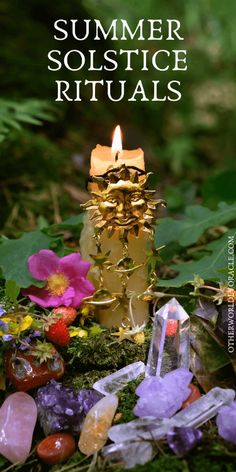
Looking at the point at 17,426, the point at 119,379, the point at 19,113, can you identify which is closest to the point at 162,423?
the point at 119,379

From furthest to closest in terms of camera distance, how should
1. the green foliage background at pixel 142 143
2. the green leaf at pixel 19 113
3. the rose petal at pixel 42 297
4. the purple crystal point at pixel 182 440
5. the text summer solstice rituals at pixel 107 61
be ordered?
the text summer solstice rituals at pixel 107 61 < the green leaf at pixel 19 113 < the green foliage background at pixel 142 143 < the rose petal at pixel 42 297 < the purple crystal point at pixel 182 440

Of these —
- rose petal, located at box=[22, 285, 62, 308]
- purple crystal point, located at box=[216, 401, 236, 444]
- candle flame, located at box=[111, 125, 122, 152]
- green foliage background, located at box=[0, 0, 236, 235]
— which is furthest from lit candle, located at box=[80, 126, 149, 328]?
green foliage background, located at box=[0, 0, 236, 235]

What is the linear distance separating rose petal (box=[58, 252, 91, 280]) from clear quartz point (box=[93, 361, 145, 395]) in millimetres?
252

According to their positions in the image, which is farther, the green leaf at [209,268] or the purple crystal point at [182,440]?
the green leaf at [209,268]

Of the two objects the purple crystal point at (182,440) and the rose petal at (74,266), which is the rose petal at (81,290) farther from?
the purple crystal point at (182,440)

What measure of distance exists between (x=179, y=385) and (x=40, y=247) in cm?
58

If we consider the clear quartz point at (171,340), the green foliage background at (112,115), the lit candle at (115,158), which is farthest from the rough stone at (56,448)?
the green foliage background at (112,115)

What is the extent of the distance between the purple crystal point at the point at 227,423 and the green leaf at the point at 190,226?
2.02 feet

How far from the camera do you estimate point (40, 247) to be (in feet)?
5.52

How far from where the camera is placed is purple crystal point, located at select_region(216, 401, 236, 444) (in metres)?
1.21

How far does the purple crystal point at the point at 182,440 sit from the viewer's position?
3.86ft

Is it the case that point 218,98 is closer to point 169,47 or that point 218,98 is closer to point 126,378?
point 169,47

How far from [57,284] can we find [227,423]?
53 centimetres

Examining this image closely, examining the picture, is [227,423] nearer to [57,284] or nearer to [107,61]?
[57,284]
